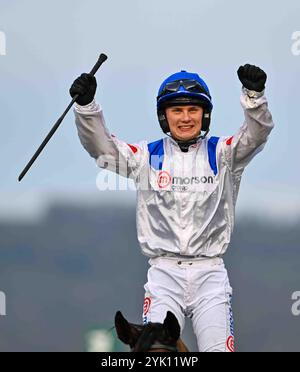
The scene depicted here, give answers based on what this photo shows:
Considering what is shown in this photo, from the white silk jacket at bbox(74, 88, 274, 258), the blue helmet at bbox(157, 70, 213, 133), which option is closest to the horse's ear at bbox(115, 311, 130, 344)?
the white silk jacket at bbox(74, 88, 274, 258)

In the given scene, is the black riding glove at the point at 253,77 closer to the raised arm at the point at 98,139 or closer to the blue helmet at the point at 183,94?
the blue helmet at the point at 183,94

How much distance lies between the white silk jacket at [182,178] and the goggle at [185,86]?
0.41 meters

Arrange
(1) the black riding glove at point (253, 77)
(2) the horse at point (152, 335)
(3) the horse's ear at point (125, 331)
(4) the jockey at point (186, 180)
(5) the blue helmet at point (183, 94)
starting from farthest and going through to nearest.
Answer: (5) the blue helmet at point (183, 94), (4) the jockey at point (186, 180), (1) the black riding glove at point (253, 77), (3) the horse's ear at point (125, 331), (2) the horse at point (152, 335)

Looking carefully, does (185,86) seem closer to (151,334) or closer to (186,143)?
(186,143)

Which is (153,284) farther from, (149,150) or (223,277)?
(149,150)

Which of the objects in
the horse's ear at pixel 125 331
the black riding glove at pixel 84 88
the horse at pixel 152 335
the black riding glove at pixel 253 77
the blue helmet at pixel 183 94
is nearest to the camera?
the horse at pixel 152 335

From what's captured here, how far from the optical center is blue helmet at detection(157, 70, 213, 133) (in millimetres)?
6621

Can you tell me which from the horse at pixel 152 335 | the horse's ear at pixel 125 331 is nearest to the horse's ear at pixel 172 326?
the horse at pixel 152 335

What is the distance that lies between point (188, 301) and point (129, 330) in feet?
3.42

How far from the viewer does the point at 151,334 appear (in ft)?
17.4

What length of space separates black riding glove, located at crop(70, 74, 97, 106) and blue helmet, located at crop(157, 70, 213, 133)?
597 mm

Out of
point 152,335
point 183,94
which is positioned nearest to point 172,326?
point 152,335

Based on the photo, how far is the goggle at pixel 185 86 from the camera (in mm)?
6637

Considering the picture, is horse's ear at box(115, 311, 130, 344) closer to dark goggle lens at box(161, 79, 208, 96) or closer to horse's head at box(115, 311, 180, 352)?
horse's head at box(115, 311, 180, 352)
